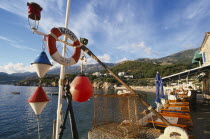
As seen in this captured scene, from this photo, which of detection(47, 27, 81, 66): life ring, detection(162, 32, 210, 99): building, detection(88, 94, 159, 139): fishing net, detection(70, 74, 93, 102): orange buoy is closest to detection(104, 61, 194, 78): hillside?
detection(162, 32, 210, 99): building

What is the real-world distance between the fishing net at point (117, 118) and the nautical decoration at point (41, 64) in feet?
6.98

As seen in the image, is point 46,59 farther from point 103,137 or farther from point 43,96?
point 103,137

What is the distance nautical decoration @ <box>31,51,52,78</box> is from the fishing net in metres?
2.13

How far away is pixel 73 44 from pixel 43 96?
1.45 meters

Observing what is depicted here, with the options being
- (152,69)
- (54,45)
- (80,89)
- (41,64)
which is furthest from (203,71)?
(152,69)

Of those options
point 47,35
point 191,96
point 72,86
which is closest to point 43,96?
point 72,86

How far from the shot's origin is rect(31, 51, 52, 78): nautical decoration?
2.76 metres

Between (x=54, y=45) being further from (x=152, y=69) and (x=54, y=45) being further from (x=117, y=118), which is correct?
(x=152, y=69)

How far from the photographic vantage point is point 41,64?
9.13 feet

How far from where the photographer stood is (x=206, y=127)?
556cm

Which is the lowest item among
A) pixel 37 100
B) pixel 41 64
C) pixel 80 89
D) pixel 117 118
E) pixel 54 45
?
pixel 117 118

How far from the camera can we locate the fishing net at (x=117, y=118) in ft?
13.3

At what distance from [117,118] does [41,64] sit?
11.4ft

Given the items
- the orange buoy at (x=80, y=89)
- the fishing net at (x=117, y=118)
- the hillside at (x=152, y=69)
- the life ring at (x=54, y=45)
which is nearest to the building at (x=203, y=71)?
the fishing net at (x=117, y=118)
